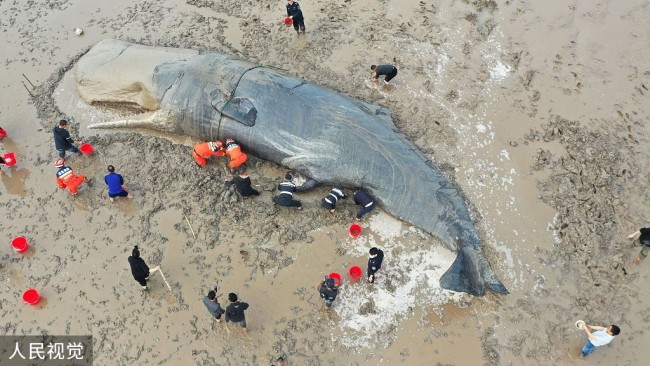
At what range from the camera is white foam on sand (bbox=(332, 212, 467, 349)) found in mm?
7684

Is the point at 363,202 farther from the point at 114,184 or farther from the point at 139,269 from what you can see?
the point at 114,184

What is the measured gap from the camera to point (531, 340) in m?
7.48

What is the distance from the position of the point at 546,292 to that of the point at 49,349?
824 centimetres

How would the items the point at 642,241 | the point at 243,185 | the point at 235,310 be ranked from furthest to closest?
the point at 243,185
the point at 642,241
the point at 235,310

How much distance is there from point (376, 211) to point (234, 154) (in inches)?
117

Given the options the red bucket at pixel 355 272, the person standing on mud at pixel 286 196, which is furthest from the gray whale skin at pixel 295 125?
the red bucket at pixel 355 272

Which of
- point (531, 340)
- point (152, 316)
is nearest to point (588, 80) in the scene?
point (531, 340)

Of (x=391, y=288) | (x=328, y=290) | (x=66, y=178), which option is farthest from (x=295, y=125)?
(x=66, y=178)

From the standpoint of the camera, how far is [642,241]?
7.96 metres

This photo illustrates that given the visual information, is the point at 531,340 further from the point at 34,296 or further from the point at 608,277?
the point at 34,296

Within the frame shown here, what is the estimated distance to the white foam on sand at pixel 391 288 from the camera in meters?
7.68

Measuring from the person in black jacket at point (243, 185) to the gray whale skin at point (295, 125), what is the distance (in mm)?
837

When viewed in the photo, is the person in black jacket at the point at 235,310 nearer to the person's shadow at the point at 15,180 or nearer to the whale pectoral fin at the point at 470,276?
the whale pectoral fin at the point at 470,276

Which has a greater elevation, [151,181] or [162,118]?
[162,118]
